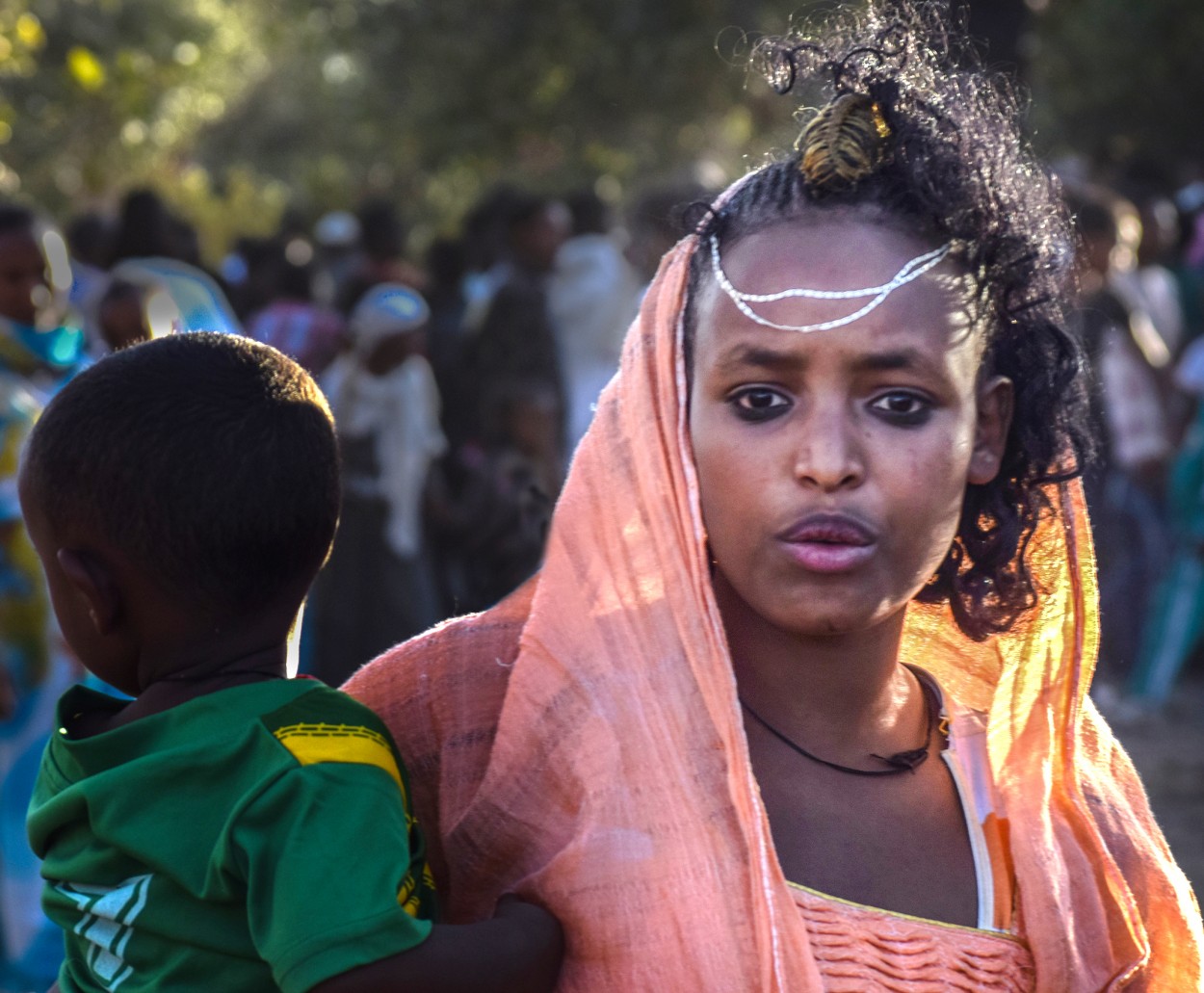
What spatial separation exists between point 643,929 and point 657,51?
553 inches

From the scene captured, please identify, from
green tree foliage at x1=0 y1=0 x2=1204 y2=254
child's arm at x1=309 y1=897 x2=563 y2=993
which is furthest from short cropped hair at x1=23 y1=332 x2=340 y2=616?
green tree foliage at x1=0 y1=0 x2=1204 y2=254

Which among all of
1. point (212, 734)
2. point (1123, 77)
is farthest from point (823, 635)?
point (1123, 77)

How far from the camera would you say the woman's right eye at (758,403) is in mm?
Result: 1892

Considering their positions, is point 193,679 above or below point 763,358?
below

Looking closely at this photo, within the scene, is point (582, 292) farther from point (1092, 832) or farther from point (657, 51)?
point (657, 51)

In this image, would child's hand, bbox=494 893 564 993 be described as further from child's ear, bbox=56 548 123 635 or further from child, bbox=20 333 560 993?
child's ear, bbox=56 548 123 635

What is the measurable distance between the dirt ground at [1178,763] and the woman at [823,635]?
4.06 meters

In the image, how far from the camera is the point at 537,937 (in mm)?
1772

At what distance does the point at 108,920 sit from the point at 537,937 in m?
0.45

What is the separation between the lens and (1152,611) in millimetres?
8531

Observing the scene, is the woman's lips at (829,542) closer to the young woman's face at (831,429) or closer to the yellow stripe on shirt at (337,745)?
→ the young woman's face at (831,429)

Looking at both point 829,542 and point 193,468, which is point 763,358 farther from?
point 193,468

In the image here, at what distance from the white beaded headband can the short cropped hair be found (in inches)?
20.5

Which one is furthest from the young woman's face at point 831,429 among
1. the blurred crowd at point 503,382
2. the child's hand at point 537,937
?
the blurred crowd at point 503,382
